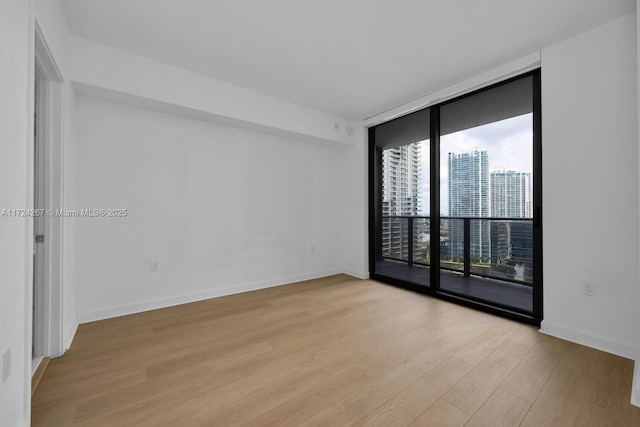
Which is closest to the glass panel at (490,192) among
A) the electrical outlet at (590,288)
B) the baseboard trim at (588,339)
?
the baseboard trim at (588,339)

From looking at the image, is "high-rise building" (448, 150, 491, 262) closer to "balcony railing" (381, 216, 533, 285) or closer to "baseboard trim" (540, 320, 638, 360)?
"balcony railing" (381, 216, 533, 285)

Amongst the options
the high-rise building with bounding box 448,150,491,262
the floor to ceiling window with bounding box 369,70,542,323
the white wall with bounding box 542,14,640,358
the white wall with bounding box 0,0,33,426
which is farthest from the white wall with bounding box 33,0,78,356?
the high-rise building with bounding box 448,150,491,262

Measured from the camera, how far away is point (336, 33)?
235 centimetres

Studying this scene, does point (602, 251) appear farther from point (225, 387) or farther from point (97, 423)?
point (97, 423)

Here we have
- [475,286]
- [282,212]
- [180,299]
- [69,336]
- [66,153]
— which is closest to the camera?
[66,153]

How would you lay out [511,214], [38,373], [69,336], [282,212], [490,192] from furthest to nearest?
[282,212]
[490,192]
[511,214]
[69,336]
[38,373]

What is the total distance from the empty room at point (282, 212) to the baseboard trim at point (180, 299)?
22 millimetres

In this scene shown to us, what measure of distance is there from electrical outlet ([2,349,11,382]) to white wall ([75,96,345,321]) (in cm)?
185

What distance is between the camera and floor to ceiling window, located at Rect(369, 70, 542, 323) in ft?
9.77

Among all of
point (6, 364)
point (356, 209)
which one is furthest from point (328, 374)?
point (356, 209)

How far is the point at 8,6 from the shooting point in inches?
45.4

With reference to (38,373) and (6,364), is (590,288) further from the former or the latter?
(38,373)

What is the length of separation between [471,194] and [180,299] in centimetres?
390

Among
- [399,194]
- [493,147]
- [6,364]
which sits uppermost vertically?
[493,147]
